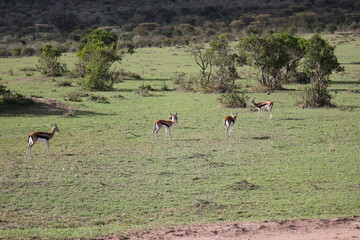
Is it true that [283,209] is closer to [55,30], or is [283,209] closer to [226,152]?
[226,152]

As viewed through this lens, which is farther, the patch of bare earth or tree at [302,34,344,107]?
tree at [302,34,344,107]

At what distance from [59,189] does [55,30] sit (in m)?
77.0

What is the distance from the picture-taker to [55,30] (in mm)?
82938

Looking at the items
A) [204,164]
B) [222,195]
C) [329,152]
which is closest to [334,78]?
[329,152]

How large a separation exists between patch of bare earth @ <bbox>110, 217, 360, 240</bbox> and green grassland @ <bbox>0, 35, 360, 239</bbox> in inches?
11.0

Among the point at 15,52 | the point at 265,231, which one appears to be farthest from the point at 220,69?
the point at 15,52

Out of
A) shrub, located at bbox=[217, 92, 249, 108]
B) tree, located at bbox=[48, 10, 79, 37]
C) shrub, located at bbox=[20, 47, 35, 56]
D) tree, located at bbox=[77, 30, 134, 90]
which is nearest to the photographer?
shrub, located at bbox=[217, 92, 249, 108]

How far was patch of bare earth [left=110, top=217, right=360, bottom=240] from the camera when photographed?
25.8 ft

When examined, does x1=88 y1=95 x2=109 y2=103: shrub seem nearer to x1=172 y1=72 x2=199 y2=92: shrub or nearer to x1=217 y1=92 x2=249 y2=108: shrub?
x1=172 y1=72 x2=199 y2=92: shrub

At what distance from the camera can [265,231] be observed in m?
8.09

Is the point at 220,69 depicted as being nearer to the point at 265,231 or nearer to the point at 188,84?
the point at 188,84

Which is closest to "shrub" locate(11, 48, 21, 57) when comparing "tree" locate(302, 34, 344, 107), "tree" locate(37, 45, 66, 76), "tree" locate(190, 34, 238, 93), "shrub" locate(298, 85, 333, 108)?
"tree" locate(37, 45, 66, 76)

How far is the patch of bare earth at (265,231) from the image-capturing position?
7.86 metres

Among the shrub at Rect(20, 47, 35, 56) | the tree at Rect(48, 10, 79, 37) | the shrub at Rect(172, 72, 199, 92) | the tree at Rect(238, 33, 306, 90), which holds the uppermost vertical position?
the tree at Rect(48, 10, 79, 37)
